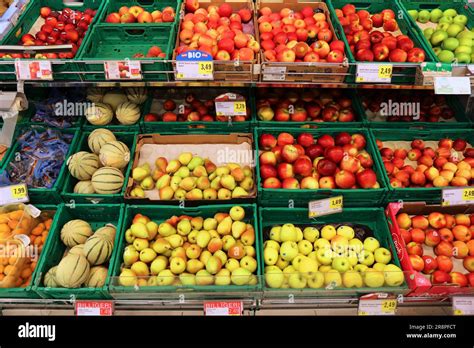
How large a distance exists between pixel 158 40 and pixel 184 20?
25 centimetres

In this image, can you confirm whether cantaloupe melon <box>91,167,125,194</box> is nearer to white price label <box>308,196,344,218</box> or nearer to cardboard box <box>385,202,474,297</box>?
white price label <box>308,196,344,218</box>

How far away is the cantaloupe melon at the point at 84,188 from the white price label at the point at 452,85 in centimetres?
201

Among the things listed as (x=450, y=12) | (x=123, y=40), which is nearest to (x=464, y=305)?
(x=450, y=12)

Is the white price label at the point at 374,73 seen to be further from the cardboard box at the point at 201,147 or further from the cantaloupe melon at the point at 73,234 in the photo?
the cantaloupe melon at the point at 73,234

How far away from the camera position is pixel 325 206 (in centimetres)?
221

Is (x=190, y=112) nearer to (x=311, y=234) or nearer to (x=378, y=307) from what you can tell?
(x=311, y=234)

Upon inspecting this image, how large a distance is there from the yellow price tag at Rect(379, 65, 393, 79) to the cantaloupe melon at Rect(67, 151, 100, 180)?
1.75m

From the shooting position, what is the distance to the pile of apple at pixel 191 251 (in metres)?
1.89

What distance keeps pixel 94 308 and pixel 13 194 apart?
32.9 inches

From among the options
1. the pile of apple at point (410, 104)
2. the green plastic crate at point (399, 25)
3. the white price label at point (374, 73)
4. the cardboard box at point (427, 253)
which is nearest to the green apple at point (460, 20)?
the green plastic crate at point (399, 25)

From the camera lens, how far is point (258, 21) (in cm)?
258

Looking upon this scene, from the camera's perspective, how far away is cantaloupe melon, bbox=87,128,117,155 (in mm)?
2504

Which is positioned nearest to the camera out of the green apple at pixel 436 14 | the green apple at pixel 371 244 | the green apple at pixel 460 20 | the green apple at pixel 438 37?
the green apple at pixel 371 244
